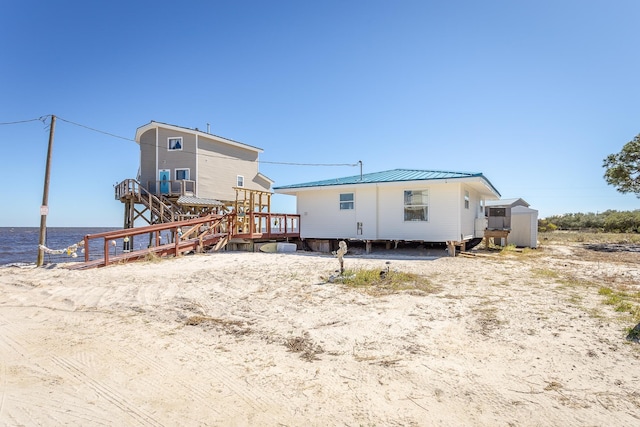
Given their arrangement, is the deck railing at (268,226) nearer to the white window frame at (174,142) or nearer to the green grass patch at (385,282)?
the green grass patch at (385,282)

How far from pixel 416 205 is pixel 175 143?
725 inches

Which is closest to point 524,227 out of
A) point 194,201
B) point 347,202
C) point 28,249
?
point 347,202

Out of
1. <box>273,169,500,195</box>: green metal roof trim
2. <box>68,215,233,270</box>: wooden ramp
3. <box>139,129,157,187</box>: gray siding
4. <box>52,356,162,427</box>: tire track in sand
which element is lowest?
<box>52,356,162,427</box>: tire track in sand

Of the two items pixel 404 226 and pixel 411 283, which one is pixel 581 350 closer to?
pixel 411 283

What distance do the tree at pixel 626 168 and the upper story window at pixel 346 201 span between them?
58.6 feet

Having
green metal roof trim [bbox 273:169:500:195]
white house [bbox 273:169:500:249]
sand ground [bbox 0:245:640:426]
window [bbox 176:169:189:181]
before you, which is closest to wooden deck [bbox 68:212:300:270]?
white house [bbox 273:169:500:249]

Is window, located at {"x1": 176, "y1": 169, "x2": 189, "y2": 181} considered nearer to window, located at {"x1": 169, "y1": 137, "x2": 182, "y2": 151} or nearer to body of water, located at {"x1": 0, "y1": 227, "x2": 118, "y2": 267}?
window, located at {"x1": 169, "y1": 137, "x2": 182, "y2": 151}

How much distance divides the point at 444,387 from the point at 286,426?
4.67ft

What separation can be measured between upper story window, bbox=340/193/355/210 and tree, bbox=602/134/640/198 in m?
17.8

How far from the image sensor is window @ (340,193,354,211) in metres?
14.7

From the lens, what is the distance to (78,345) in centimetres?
407

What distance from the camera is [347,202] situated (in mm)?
14820

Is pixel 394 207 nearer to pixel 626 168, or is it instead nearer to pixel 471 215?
pixel 471 215

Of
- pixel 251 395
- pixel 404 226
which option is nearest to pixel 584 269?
pixel 404 226
